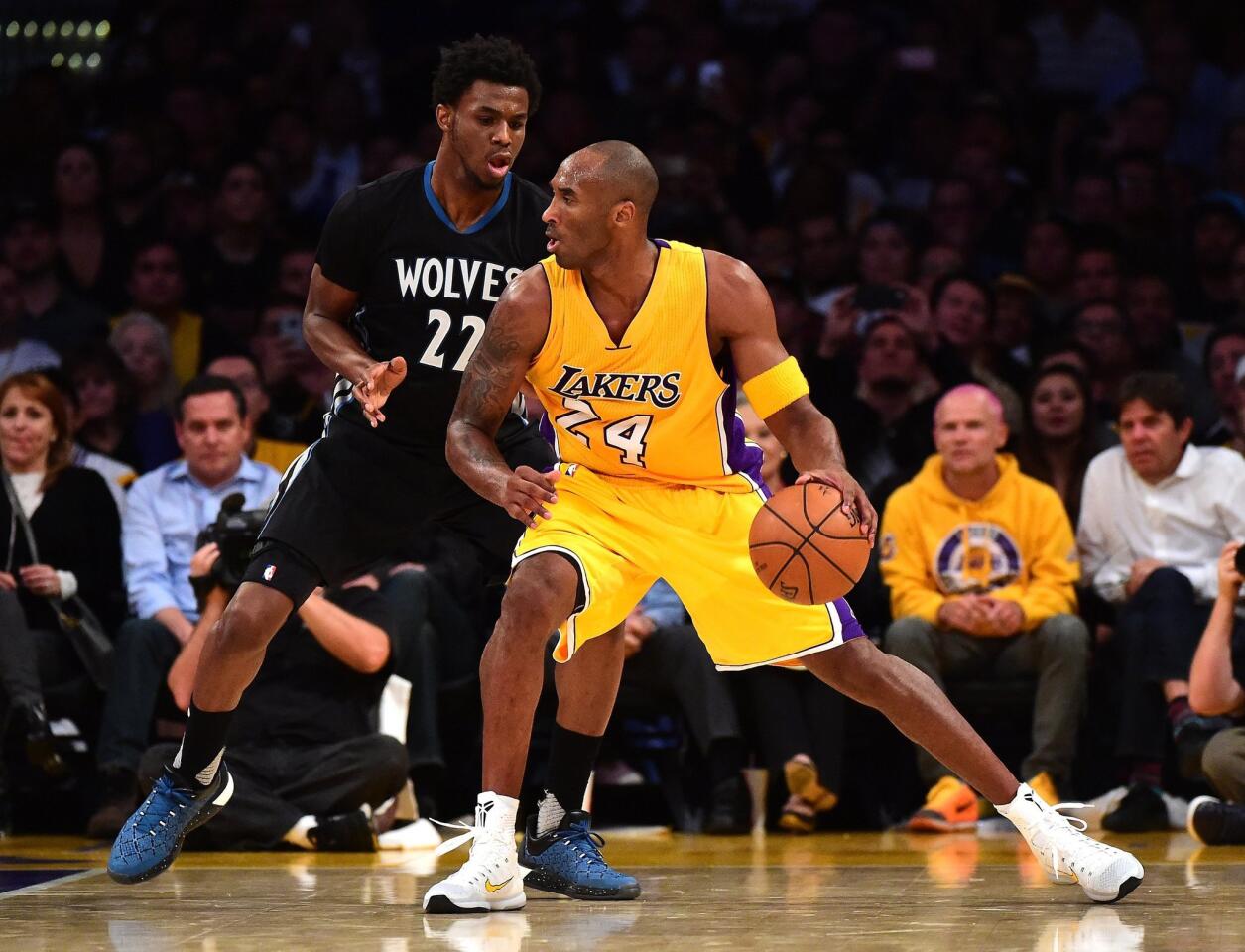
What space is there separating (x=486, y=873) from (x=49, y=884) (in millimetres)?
1399

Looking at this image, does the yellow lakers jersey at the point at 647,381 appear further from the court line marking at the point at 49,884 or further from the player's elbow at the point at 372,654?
the player's elbow at the point at 372,654

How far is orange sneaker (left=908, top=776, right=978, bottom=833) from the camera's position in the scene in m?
6.59

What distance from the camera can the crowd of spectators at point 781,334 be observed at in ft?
22.1

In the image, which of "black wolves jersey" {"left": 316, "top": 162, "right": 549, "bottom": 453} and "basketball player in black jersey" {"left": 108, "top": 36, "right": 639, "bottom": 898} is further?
"black wolves jersey" {"left": 316, "top": 162, "right": 549, "bottom": 453}

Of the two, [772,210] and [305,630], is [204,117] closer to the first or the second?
[772,210]

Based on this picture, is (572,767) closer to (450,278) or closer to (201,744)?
(201,744)

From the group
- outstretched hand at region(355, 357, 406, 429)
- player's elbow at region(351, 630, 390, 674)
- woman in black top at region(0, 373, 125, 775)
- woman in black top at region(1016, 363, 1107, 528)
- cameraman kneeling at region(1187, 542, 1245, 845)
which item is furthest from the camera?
woman in black top at region(1016, 363, 1107, 528)

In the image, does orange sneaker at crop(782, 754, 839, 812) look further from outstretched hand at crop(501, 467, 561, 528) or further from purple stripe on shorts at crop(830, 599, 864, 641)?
outstretched hand at crop(501, 467, 561, 528)

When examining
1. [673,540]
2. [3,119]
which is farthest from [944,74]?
[673,540]

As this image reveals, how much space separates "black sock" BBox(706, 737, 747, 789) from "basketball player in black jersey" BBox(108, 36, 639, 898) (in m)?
1.98

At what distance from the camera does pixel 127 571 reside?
280 inches

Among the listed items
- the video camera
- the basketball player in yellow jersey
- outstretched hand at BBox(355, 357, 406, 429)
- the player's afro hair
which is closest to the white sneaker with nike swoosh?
the basketball player in yellow jersey

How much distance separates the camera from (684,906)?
4.44 metres

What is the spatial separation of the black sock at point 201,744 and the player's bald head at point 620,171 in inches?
65.6
